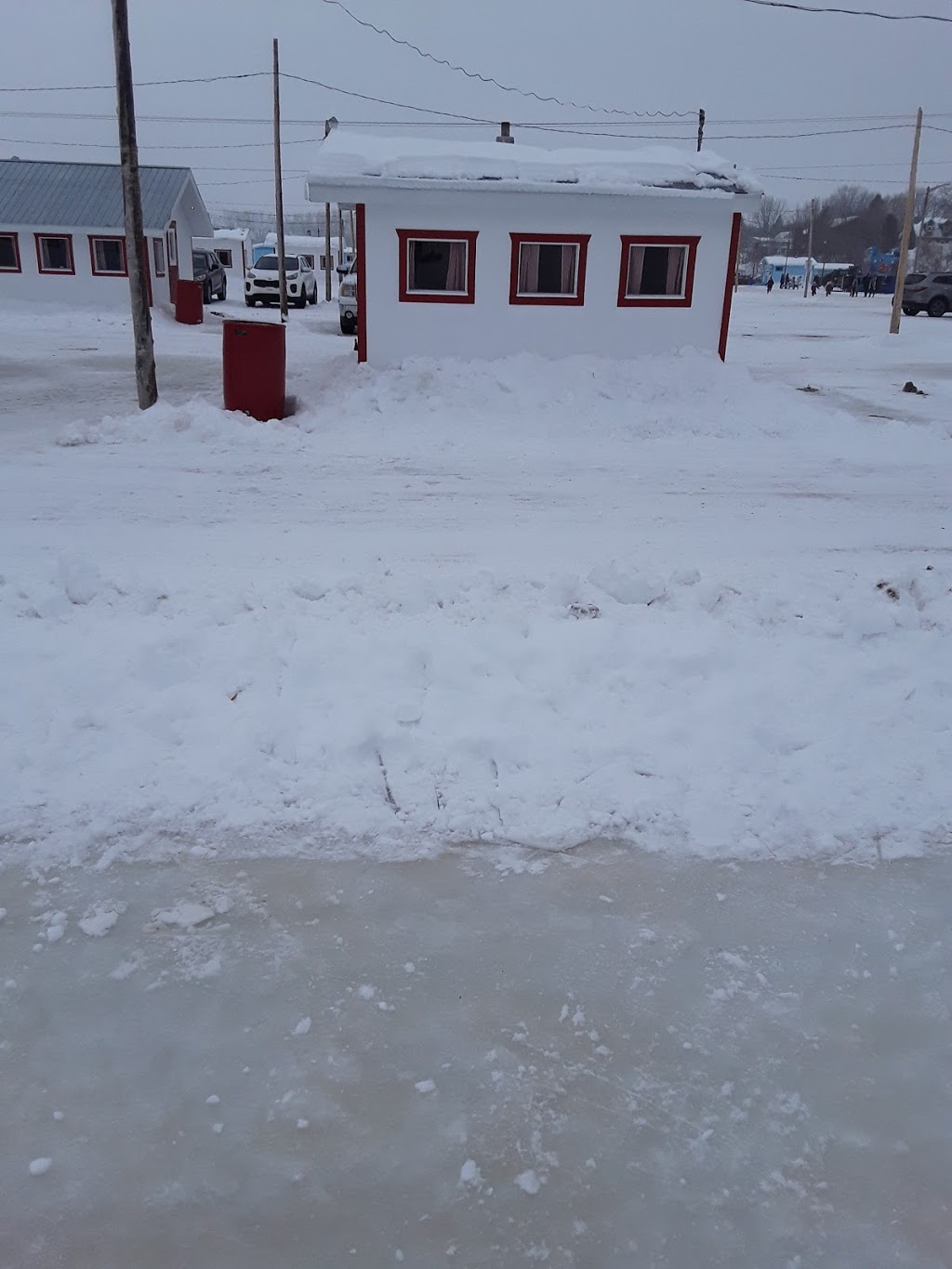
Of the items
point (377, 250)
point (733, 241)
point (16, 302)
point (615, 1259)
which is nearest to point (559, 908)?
point (615, 1259)

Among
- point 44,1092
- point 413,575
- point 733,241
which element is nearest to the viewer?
point 44,1092

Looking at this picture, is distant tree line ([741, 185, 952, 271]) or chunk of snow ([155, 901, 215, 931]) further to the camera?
distant tree line ([741, 185, 952, 271])

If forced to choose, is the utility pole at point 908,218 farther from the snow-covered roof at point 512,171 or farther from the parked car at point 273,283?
the parked car at point 273,283

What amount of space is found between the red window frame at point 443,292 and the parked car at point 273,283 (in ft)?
73.7

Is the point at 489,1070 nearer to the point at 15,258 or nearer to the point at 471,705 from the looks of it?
the point at 471,705

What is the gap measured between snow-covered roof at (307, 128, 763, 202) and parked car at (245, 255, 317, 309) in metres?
21.3

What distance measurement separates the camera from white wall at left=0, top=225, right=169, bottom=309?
3089 centimetres

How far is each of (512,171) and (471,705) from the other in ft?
43.5

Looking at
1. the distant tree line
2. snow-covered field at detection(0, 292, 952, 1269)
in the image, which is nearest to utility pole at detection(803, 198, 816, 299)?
the distant tree line

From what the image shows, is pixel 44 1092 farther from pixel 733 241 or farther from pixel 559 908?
pixel 733 241

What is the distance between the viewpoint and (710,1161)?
114 inches

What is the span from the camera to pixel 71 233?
30875 mm

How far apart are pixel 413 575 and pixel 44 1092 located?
4590 millimetres

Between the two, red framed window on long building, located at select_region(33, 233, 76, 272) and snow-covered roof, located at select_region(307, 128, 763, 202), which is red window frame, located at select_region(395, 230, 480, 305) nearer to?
snow-covered roof, located at select_region(307, 128, 763, 202)
